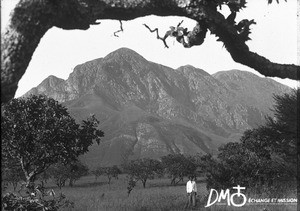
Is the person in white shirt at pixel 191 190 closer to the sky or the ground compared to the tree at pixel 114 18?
closer to the ground

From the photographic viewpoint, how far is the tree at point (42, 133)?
11.8 m

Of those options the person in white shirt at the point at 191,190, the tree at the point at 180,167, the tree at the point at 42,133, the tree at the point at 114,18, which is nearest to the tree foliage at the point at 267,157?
the person in white shirt at the point at 191,190

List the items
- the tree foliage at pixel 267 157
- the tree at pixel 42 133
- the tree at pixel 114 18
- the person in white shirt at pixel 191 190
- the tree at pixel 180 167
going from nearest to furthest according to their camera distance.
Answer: the tree at pixel 114 18, the tree foliage at pixel 267 157, the tree at pixel 42 133, the person in white shirt at pixel 191 190, the tree at pixel 180 167

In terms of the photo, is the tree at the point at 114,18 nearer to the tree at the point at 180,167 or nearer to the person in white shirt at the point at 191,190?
the person in white shirt at the point at 191,190

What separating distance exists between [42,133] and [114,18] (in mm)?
7681

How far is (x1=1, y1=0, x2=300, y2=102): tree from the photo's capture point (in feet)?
13.1

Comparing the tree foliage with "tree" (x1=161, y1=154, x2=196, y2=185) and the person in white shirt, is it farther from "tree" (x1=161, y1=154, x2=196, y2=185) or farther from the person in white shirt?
"tree" (x1=161, y1=154, x2=196, y2=185)

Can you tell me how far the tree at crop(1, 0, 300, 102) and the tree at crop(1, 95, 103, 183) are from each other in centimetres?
706

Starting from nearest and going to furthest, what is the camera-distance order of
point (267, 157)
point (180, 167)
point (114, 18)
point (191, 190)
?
point (114, 18), point (191, 190), point (267, 157), point (180, 167)

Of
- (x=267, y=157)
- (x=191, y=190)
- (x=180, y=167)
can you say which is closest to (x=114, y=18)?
(x=191, y=190)

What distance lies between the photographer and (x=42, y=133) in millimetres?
11734

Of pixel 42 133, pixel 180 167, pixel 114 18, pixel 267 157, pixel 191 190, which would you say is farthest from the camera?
pixel 180 167

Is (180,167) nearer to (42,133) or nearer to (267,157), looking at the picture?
(267,157)

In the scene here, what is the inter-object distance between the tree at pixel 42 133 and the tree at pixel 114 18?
23.2 feet
